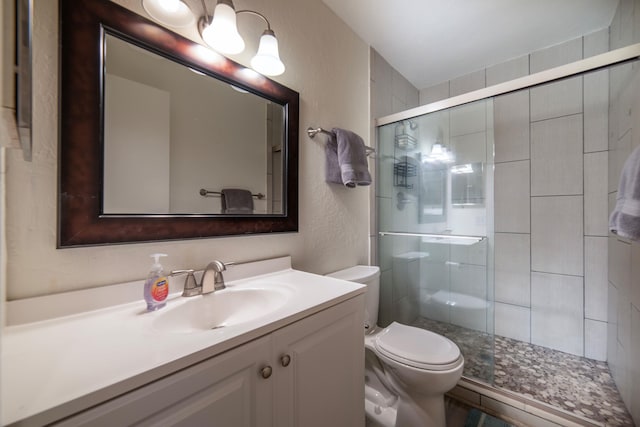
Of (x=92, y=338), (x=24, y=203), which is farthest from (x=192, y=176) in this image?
(x=92, y=338)

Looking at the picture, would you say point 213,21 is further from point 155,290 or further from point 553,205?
point 553,205

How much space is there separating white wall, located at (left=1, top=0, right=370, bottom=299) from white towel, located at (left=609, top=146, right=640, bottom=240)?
1.20 meters

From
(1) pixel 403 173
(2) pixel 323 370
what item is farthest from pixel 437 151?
(2) pixel 323 370

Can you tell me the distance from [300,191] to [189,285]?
27.9 inches

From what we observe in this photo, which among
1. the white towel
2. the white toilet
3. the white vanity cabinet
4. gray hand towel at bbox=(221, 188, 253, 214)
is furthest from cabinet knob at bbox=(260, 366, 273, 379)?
the white towel

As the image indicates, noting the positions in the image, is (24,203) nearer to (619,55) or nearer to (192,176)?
(192,176)

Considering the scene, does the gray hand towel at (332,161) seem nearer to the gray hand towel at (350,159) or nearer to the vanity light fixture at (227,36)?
the gray hand towel at (350,159)

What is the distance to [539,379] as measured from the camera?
5.20 ft

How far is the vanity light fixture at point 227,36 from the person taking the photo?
90 centimetres

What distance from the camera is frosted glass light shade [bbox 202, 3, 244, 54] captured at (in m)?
0.90

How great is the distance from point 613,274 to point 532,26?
1.76 metres

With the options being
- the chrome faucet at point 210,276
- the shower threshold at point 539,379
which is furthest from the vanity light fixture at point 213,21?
the shower threshold at point 539,379

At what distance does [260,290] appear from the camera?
966 mm

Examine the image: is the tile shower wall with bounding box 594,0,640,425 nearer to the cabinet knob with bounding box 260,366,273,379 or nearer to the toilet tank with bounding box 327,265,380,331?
the toilet tank with bounding box 327,265,380,331
